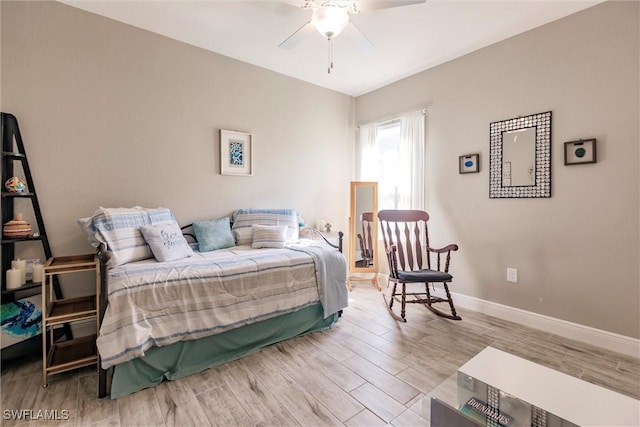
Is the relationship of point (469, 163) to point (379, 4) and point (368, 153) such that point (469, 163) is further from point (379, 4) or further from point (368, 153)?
point (379, 4)

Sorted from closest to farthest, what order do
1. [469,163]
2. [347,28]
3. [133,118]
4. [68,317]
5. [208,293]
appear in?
[68,317] → [208,293] → [347,28] → [133,118] → [469,163]

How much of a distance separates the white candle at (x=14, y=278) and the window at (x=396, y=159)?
3.57 m

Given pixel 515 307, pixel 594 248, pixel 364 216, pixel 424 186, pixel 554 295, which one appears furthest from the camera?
pixel 364 216

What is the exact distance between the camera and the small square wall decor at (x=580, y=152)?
2.31 metres

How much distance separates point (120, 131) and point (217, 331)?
1.97 metres

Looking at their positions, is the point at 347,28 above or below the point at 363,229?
above

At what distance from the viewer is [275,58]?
126 inches

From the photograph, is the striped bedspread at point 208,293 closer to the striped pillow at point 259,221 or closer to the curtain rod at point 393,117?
the striped pillow at point 259,221

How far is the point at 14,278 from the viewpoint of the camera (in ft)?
6.38

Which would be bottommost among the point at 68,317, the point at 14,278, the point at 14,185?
the point at 68,317

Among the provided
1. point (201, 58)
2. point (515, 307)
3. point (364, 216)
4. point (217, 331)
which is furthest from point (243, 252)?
point (515, 307)

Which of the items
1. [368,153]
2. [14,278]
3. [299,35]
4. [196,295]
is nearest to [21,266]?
[14,278]

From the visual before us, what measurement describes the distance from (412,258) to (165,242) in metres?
2.43

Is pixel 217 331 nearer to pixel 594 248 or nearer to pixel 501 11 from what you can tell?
pixel 594 248
